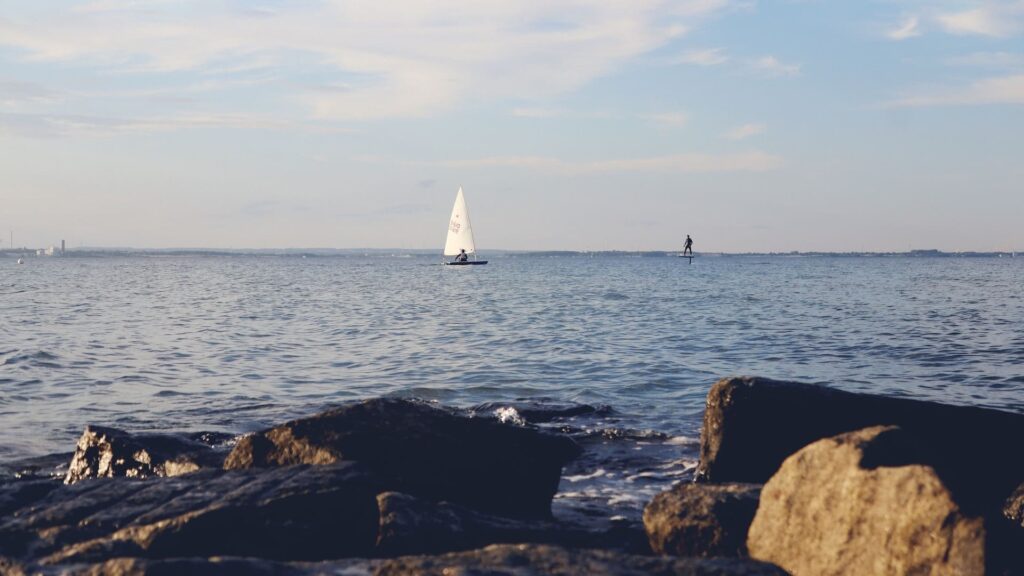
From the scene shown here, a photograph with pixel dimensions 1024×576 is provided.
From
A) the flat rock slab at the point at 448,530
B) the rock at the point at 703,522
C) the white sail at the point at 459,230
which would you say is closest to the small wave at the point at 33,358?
the flat rock slab at the point at 448,530

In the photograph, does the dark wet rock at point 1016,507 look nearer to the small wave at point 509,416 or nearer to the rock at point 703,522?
the rock at point 703,522

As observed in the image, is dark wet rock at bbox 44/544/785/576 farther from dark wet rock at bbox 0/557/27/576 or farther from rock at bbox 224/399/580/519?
rock at bbox 224/399/580/519

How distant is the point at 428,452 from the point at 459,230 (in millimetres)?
94894

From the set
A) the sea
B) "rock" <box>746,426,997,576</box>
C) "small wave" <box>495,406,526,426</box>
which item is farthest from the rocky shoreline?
"small wave" <box>495,406,526,426</box>

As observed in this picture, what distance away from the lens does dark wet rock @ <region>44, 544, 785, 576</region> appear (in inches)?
204

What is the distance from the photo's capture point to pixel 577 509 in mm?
9391

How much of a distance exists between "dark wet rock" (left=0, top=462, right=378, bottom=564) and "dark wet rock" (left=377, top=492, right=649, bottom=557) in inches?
8.5

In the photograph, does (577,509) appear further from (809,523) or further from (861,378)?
(861,378)

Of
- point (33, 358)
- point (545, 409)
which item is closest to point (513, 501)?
point (545, 409)

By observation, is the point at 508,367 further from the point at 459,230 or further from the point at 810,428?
the point at 459,230

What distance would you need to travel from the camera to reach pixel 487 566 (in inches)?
205

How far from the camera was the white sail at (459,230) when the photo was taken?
101m

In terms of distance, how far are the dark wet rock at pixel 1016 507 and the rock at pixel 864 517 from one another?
2789 millimetres

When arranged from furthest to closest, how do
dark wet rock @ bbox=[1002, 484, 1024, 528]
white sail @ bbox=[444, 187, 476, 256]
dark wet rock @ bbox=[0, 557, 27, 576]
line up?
white sail @ bbox=[444, 187, 476, 256] < dark wet rock @ bbox=[1002, 484, 1024, 528] < dark wet rock @ bbox=[0, 557, 27, 576]
